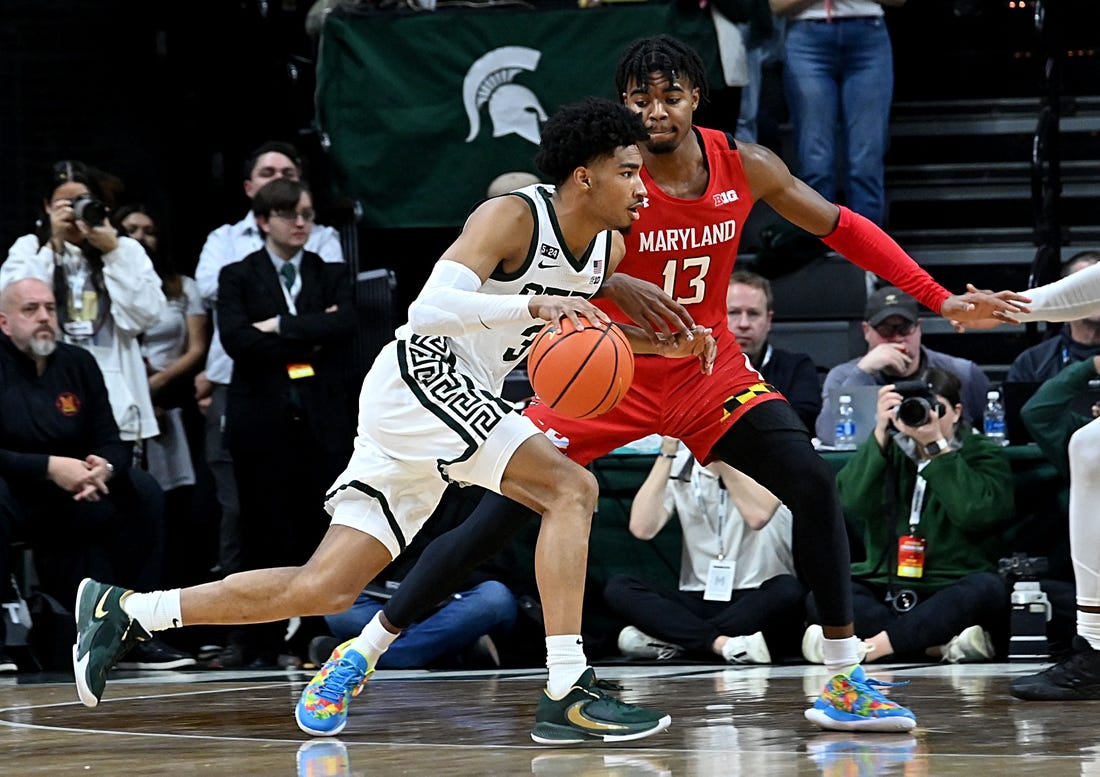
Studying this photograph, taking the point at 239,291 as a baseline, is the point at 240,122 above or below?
above

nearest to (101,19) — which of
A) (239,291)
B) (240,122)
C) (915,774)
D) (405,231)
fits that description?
(240,122)

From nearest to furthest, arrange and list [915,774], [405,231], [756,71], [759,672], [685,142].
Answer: [915,774] → [685,142] → [759,672] → [756,71] → [405,231]

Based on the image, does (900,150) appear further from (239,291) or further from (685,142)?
(685,142)

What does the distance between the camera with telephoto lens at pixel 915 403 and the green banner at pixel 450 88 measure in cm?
314

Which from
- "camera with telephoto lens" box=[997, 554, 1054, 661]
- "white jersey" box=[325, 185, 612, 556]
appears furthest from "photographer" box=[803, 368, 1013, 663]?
"white jersey" box=[325, 185, 612, 556]

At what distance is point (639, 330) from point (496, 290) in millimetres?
445

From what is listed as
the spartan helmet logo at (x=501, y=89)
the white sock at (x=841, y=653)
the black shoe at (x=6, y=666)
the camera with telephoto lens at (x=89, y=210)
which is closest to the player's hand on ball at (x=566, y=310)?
the white sock at (x=841, y=653)

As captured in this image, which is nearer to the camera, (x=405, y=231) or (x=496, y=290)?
(x=496, y=290)

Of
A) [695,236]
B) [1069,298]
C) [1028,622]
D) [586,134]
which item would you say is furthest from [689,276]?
[1028,622]

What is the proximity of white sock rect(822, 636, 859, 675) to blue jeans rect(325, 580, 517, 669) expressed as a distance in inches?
120

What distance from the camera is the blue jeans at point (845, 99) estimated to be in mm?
9766

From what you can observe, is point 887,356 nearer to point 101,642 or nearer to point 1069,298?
point 1069,298

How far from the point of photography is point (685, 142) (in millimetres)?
5625

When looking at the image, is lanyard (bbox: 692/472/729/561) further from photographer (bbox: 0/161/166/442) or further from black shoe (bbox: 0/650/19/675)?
black shoe (bbox: 0/650/19/675)
